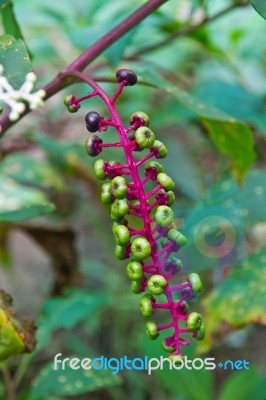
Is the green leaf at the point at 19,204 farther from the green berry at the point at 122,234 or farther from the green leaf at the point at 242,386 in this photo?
the green leaf at the point at 242,386

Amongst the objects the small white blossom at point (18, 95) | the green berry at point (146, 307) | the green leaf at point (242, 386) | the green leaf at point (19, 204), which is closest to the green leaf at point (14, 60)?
the small white blossom at point (18, 95)

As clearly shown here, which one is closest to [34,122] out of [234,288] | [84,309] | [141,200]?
[84,309]

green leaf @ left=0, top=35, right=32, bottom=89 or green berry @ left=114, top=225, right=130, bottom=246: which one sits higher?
green leaf @ left=0, top=35, right=32, bottom=89

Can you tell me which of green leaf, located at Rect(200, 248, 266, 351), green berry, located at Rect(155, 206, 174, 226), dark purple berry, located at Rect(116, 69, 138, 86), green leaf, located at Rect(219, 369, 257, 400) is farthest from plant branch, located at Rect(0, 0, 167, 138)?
green leaf, located at Rect(219, 369, 257, 400)

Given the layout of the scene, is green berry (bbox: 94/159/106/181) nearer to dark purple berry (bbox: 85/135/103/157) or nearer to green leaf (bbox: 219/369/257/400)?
dark purple berry (bbox: 85/135/103/157)

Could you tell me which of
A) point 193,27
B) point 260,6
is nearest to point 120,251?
point 260,6
